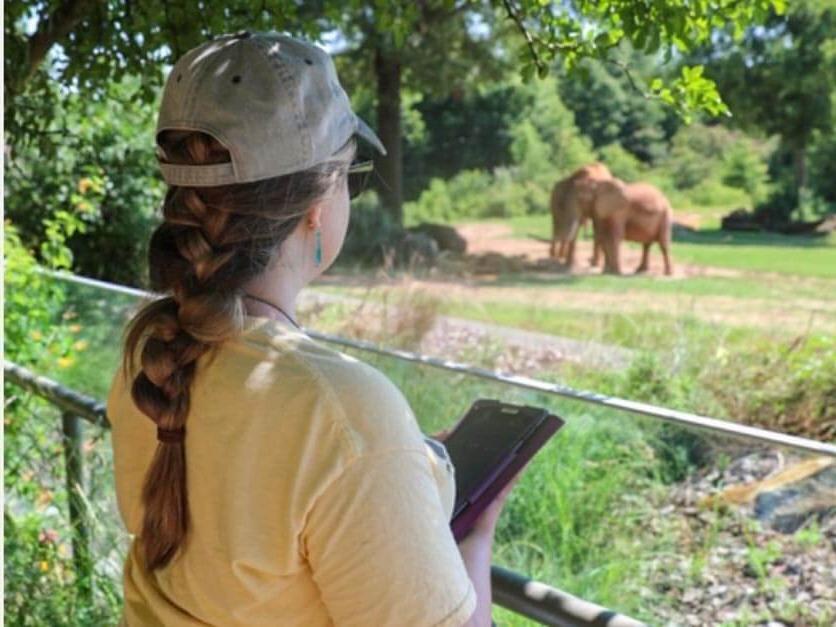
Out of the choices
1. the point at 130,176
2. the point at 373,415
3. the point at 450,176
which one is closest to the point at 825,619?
the point at 373,415

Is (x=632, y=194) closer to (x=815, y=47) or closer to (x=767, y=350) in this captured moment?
(x=815, y=47)

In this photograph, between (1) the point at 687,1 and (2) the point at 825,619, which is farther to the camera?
(1) the point at 687,1

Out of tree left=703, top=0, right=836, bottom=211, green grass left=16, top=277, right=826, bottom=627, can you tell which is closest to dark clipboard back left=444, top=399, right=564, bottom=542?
green grass left=16, top=277, right=826, bottom=627

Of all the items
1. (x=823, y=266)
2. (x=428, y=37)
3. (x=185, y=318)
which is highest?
(x=428, y=37)

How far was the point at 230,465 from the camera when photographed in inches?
39.8

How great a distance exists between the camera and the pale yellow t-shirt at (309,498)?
3.07 ft

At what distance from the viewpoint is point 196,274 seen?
106 cm

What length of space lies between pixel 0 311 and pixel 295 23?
1690 mm

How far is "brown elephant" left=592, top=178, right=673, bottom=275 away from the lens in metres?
18.5

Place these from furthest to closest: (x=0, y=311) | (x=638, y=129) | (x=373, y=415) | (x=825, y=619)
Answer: (x=638, y=129) < (x=825, y=619) < (x=0, y=311) < (x=373, y=415)

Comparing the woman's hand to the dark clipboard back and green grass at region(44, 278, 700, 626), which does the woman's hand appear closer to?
the dark clipboard back

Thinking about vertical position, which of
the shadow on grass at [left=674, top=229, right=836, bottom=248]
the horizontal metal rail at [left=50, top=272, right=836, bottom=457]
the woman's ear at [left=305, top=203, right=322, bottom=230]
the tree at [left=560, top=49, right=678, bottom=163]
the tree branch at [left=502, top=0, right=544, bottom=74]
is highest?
the tree at [left=560, top=49, right=678, bottom=163]

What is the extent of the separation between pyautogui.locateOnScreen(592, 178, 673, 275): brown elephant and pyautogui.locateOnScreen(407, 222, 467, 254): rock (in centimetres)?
362

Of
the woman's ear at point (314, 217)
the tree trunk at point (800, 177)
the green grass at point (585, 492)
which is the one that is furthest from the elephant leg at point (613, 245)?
the woman's ear at point (314, 217)
